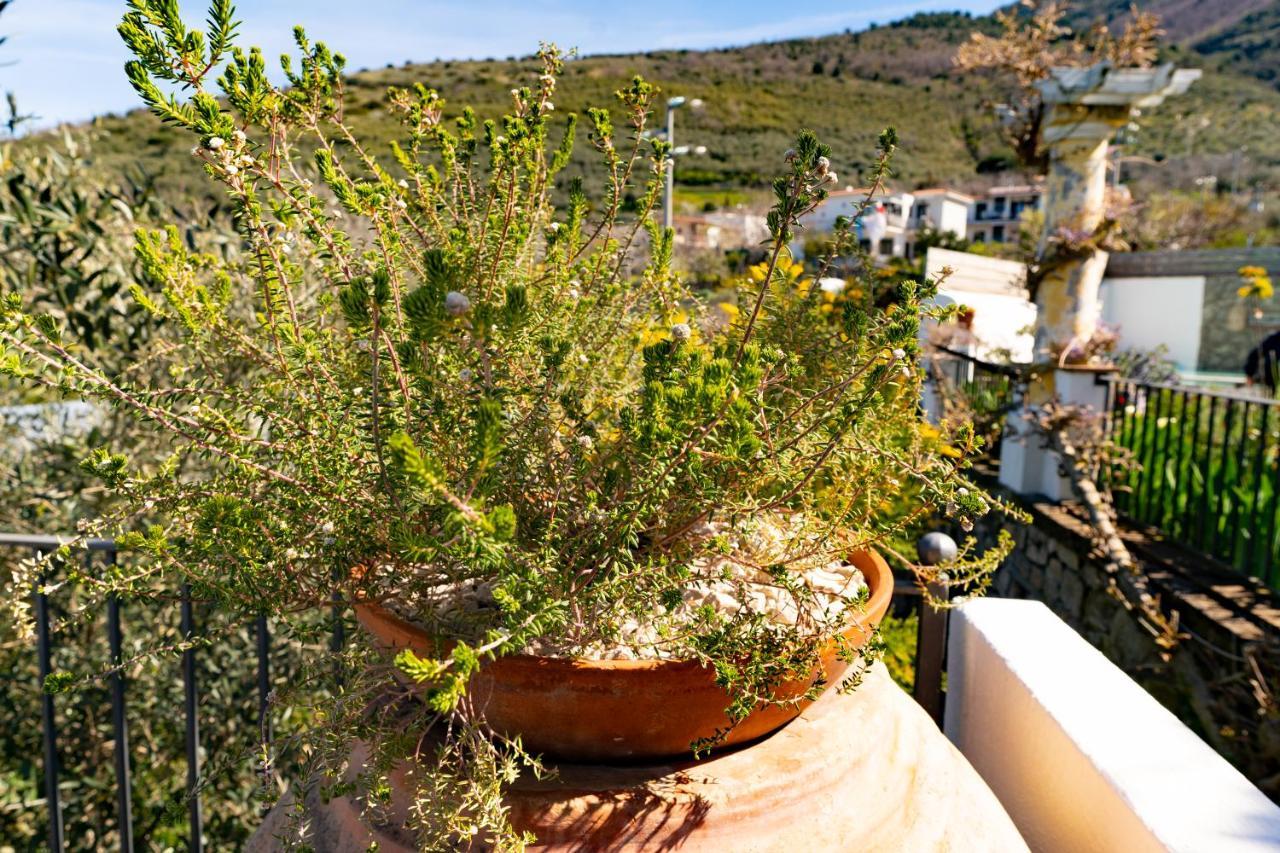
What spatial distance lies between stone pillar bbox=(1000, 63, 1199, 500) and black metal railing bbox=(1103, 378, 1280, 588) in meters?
0.40

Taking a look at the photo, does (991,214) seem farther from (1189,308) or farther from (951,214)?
(1189,308)

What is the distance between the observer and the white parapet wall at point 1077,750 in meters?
1.10

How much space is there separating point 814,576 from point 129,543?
917mm

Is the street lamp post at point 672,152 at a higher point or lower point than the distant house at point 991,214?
lower

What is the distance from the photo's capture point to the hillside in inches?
1286

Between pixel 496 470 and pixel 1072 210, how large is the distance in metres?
5.45

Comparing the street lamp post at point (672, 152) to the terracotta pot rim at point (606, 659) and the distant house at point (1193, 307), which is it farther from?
the distant house at point (1193, 307)

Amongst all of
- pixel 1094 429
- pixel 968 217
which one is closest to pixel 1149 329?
pixel 1094 429

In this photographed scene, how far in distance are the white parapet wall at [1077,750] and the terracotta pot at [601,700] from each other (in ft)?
1.60

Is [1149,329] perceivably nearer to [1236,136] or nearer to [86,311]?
[86,311]

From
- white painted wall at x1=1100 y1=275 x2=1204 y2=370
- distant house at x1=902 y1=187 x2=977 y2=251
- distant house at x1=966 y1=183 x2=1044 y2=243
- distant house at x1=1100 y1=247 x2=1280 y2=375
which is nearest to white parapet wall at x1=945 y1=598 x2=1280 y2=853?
distant house at x1=1100 y1=247 x2=1280 y2=375

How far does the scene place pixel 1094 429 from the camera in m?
5.04

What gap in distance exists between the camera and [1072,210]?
5.28 m

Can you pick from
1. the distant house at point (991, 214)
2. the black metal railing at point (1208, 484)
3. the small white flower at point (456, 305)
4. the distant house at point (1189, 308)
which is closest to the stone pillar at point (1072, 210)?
the black metal railing at point (1208, 484)
